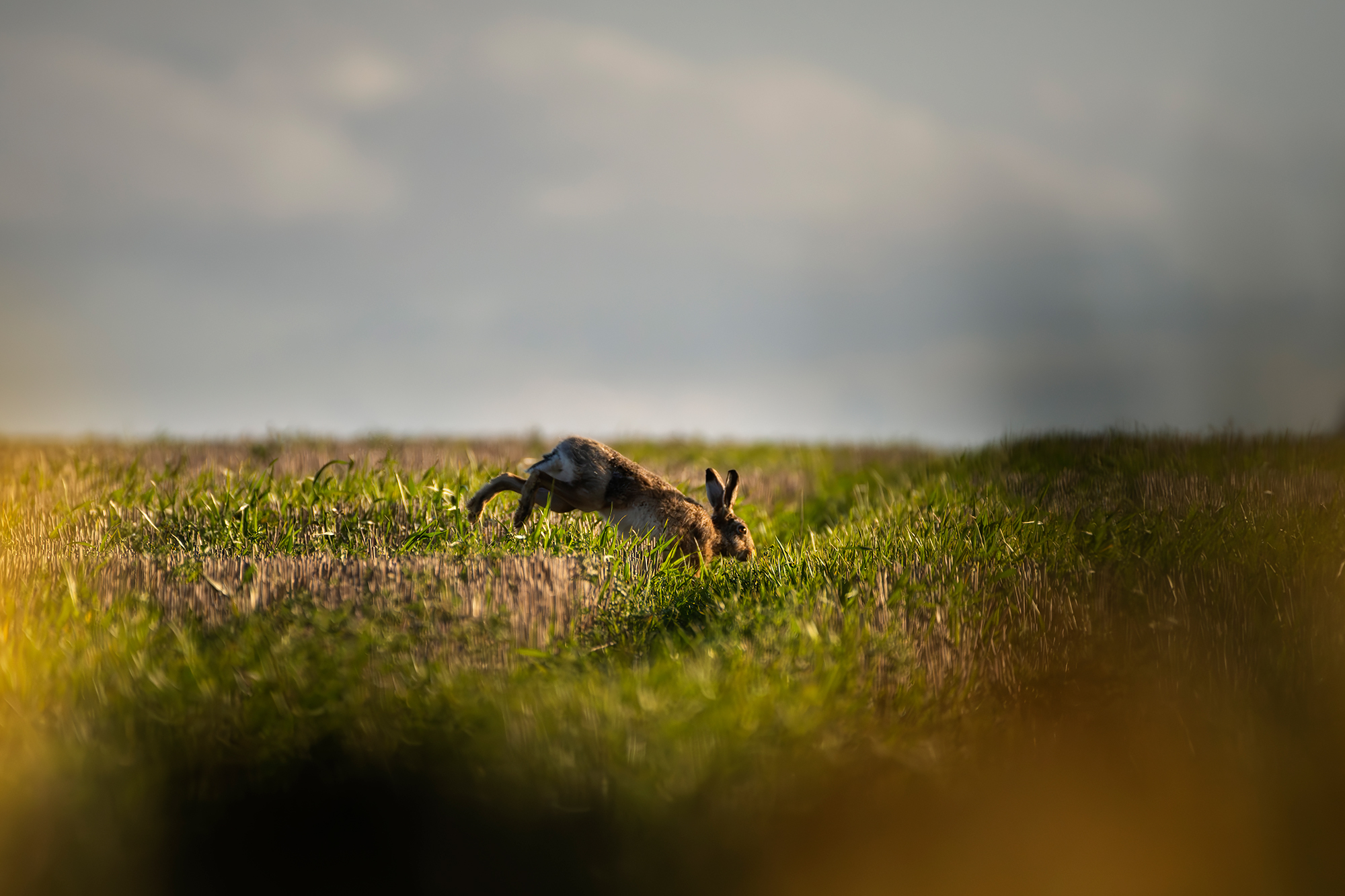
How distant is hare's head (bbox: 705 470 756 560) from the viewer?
7172mm

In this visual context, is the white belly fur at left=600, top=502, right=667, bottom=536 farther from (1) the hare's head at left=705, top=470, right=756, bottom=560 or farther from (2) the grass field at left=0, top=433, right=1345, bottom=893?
(1) the hare's head at left=705, top=470, right=756, bottom=560

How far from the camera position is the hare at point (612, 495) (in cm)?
661

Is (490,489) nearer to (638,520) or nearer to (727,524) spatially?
(638,520)

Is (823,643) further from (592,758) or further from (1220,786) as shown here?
(1220,786)

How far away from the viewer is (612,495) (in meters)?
6.82

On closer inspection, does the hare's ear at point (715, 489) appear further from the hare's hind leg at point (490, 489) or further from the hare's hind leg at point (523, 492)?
the hare's hind leg at point (490, 489)

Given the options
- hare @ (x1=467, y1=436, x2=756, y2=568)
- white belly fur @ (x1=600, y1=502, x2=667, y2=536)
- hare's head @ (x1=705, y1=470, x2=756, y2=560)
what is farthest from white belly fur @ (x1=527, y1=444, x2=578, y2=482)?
hare's head @ (x1=705, y1=470, x2=756, y2=560)

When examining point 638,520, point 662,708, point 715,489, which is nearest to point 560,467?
point 638,520

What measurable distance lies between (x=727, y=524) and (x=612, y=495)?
3.66 ft

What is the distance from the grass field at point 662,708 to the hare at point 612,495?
0.96 ft

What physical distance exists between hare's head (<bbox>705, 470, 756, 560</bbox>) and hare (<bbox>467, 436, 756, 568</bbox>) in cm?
1

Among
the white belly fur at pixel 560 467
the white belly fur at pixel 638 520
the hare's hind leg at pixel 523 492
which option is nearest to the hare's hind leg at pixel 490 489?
the hare's hind leg at pixel 523 492

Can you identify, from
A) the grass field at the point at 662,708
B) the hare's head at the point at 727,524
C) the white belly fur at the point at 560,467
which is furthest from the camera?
the hare's head at the point at 727,524

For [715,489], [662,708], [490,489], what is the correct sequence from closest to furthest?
[662,708] → [490,489] → [715,489]
